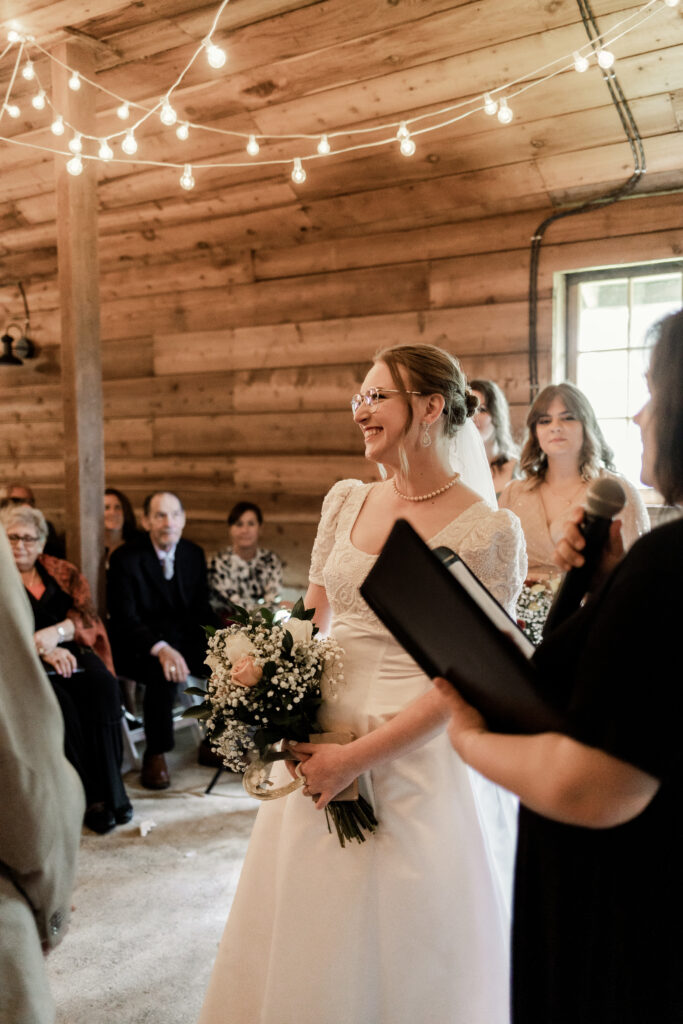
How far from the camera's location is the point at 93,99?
4.09 m

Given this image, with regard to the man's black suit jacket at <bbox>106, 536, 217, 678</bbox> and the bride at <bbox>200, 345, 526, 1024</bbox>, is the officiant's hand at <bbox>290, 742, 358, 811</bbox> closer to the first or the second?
the bride at <bbox>200, 345, 526, 1024</bbox>

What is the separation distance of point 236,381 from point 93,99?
189 centimetres

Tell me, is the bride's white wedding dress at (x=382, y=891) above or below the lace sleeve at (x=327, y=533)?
below

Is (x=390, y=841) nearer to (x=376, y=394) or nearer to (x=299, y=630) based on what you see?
(x=299, y=630)

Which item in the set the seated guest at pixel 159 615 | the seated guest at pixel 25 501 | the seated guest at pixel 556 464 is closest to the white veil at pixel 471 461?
the seated guest at pixel 556 464

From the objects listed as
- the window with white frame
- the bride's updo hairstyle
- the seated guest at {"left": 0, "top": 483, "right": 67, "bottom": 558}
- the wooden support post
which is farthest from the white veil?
the seated guest at {"left": 0, "top": 483, "right": 67, "bottom": 558}

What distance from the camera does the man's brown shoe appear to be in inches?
158

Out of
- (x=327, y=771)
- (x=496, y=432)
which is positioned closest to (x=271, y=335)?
(x=496, y=432)

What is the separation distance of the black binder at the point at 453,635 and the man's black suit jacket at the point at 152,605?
3199mm

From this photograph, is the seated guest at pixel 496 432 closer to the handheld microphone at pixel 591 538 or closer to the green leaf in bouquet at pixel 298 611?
the green leaf in bouquet at pixel 298 611

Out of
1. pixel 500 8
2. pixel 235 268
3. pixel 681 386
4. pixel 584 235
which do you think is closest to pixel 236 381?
pixel 235 268

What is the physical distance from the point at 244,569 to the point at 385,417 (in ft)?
10.3

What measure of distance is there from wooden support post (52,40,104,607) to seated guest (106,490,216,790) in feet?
0.80

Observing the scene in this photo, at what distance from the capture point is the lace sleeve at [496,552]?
1.69 metres
